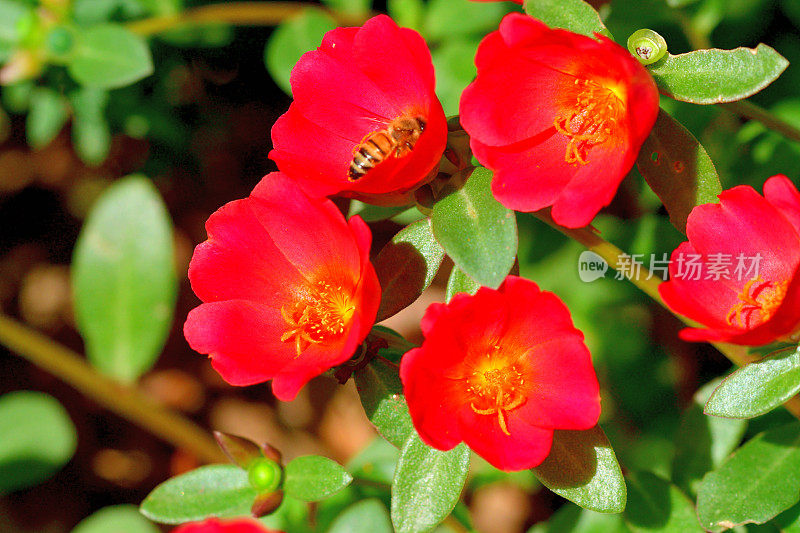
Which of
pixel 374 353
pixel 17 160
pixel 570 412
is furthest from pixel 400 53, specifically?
pixel 17 160

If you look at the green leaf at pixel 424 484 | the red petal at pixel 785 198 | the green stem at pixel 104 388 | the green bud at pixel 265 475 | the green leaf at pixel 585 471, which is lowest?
the green stem at pixel 104 388

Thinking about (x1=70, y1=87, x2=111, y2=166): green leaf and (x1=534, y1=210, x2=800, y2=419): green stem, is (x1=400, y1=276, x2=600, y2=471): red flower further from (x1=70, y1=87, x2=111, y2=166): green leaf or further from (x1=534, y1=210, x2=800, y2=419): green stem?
(x1=70, y1=87, x2=111, y2=166): green leaf

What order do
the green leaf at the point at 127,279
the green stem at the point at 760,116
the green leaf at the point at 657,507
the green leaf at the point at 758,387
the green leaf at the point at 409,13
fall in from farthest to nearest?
1. the green leaf at the point at 409,13
2. the green leaf at the point at 127,279
3. the green leaf at the point at 657,507
4. the green stem at the point at 760,116
5. the green leaf at the point at 758,387

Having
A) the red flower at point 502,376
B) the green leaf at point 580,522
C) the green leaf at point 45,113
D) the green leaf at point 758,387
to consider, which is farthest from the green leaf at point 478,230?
the green leaf at point 45,113

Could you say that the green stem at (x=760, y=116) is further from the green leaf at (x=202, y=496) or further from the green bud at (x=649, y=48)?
the green leaf at (x=202, y=496)

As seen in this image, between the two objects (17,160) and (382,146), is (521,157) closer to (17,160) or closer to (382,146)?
(382,146)

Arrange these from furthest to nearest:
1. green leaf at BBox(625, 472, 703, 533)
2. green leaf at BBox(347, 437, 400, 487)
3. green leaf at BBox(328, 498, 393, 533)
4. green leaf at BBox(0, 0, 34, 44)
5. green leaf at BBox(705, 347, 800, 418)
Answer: green leaf at BBox(0, 0, 34, 44)
green leaf at BBox(347, 437, 400, 487)
green leaf at BBox(328, 498, 393, 533)
green leaf at BBox(625, 472, 703, 533)
green leaf at BBox(705, 347, 800, 418)

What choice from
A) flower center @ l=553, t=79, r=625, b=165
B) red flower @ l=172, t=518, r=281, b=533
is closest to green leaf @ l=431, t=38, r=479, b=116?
flower center @ l=553, t=79, r=625, b=165
